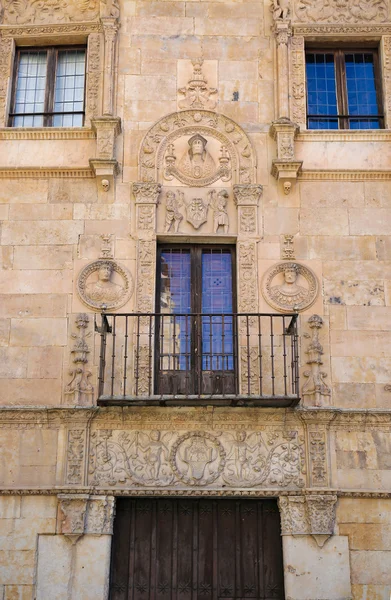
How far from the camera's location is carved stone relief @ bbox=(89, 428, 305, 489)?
1030cm

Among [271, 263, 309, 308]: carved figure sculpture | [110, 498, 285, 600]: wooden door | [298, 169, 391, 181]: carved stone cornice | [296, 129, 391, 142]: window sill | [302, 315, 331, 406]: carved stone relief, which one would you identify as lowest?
[110, 498, 285, 600]: wooden door

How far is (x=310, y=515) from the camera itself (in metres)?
10.1

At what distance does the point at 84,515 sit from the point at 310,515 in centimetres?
280

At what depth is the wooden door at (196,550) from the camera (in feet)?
33.2

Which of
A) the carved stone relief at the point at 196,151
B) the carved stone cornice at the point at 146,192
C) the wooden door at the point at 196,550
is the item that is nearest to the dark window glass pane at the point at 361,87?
→ the carved stone relief at the point at 196,151

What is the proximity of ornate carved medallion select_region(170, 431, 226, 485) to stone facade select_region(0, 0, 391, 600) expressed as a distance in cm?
3

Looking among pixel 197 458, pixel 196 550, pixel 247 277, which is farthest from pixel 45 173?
pixel 196 550

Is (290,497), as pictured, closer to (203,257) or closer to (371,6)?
(203,257)

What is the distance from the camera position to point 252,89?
12.1 meters

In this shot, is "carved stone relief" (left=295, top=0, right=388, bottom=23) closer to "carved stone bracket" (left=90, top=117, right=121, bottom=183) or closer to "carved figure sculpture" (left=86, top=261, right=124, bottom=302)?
"carved stone bracket" (left=90, top=117, right=121, bottom=183)

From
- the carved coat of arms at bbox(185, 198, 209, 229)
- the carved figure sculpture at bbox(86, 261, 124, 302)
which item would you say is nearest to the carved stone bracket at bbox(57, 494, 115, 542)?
the carved figure sculpture at bbox(86, 261, 124, 302)

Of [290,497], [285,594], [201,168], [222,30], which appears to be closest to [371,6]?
[222,30]

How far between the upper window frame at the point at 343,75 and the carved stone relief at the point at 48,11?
3429 millimetres

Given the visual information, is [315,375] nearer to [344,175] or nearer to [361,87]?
[344,175]
